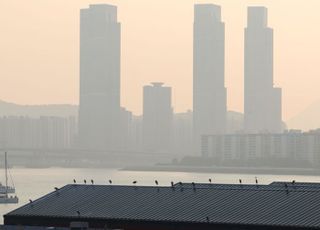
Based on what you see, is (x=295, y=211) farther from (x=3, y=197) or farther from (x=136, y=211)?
(x=3, y=197)

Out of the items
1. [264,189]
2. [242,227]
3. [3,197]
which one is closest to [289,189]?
[264,189]

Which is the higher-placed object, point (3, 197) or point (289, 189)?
point (289, 189)

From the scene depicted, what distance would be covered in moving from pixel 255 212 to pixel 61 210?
10.8m

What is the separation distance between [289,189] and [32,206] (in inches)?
A: 532

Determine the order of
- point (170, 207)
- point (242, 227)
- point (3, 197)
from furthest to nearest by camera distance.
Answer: point (3, 197), point (170, 207), point (242, 227)

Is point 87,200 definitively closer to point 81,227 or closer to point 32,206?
point 32,206

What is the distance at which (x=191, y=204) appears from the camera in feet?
208

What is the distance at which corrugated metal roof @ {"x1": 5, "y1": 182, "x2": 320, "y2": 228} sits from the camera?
59.6 m

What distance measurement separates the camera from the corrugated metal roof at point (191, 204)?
59.6 metres

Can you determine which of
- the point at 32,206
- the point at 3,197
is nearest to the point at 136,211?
the point at 32,206

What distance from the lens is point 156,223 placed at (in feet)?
202

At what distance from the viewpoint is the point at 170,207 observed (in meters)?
63.2

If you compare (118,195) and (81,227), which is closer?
(81,227)

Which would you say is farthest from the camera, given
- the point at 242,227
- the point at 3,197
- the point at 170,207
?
the point at 3,197
